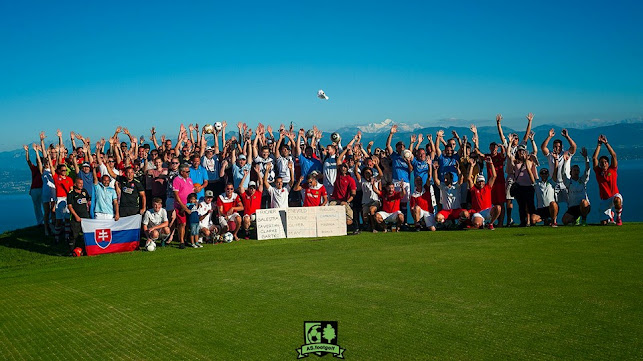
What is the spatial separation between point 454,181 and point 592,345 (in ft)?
34.1

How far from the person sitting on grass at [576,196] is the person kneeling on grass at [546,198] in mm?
432

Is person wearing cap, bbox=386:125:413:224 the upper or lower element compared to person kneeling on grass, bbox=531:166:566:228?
upper

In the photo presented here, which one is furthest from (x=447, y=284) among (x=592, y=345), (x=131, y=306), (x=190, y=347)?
(x=131, y=306)

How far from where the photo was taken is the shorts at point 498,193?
48.5 ft

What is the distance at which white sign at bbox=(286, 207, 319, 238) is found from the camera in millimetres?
14727

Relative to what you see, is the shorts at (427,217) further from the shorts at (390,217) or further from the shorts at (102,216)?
the shorts at (102,216)

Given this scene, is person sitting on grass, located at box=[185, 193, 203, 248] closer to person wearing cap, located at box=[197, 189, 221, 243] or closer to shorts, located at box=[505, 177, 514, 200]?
person wearing cap, located at box=[197, 189, 221, 243]

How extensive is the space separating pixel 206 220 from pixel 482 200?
25.3ft

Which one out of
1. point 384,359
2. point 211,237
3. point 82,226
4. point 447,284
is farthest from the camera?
point 211,237

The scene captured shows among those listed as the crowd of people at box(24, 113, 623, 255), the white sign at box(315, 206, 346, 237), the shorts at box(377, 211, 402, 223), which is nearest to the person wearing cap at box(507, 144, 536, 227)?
the crowd of people at box(24, 113, 623, 255)

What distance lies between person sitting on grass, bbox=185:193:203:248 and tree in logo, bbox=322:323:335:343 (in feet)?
28.6

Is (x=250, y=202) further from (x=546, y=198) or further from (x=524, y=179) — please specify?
(x=546, y=198)

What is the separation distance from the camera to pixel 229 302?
7262 millimetres

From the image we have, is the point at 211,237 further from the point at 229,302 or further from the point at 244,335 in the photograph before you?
the point at 244,335
